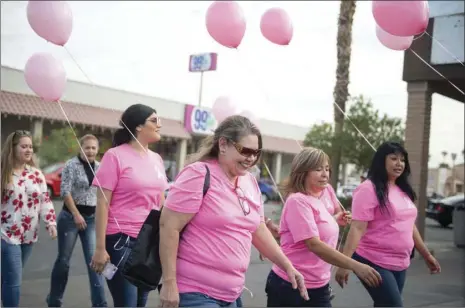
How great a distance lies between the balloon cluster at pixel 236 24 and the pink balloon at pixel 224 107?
34.2 inches

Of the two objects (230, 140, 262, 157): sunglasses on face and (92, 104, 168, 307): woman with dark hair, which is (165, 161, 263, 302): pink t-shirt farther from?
(92, 104, 168, 307): woman with dark hair

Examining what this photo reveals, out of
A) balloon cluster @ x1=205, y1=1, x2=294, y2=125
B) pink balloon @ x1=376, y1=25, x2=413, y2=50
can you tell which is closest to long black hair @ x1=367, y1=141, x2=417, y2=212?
balloon cluster @ x1=205, y1=1, x2=294, y2=125

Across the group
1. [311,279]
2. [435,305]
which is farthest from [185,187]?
[435,305]

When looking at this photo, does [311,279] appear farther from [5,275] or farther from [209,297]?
[5,275]

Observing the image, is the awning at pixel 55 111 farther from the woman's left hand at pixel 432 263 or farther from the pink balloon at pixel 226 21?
the woman's left hand at pixel 432 263

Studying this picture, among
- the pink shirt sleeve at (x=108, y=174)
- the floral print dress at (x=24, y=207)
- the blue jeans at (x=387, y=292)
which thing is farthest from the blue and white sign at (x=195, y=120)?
the blue jeans at (x=387, y=292)

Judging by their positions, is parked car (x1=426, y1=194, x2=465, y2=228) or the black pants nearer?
the black pants

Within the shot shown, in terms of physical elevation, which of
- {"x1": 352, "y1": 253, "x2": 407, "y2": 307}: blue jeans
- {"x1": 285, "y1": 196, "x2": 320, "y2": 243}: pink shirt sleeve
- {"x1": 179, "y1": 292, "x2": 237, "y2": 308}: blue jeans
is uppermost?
{"x1": 285, "y1": 196, "x2": 320, "y2": 243}: pink shirt sleeve

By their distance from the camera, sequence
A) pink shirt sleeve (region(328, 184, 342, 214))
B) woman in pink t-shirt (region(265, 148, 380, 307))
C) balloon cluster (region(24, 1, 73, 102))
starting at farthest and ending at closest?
balloon cluster (region(24, 1, 73, 102)) → pink shirt sleeve (region(328, 184, 342, 214)) → woman in pink t-shirt (region(265, 148, 380, 307))

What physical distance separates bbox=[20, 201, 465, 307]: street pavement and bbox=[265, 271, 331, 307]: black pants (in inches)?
108

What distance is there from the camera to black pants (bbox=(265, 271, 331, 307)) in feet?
11.4

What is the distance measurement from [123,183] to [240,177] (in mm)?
1162

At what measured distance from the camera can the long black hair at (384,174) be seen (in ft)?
13.4

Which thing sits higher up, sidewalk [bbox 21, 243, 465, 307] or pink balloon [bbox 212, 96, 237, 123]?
pink balloon [bbox 212, 96, 237, 123]
